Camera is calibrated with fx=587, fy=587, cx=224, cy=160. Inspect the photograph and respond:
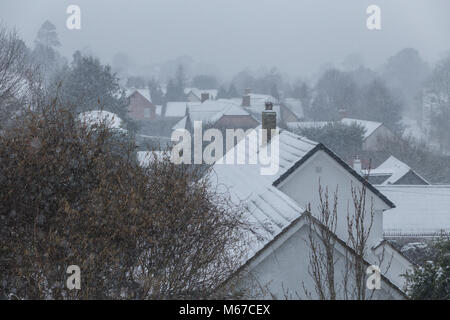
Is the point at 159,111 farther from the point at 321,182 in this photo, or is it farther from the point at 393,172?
the point at 321,182

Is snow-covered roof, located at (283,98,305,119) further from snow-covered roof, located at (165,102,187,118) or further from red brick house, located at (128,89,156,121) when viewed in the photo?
red brick house, located at (128,89,156,121)

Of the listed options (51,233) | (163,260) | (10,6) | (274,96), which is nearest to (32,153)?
(51,233)

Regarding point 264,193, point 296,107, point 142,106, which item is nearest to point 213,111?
point 142,106

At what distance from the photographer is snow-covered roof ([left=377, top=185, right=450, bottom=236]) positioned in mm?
21922

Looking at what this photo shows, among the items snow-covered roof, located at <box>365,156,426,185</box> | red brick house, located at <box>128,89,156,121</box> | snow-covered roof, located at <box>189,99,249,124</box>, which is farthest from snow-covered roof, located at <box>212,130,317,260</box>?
red brick house, located at <box>128,89,156,121</box>

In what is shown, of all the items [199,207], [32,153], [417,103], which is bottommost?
[417,103]

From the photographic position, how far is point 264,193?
13023mm

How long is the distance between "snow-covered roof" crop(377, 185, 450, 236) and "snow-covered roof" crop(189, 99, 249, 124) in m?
24.0

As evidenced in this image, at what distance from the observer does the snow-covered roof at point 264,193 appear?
10664 mm

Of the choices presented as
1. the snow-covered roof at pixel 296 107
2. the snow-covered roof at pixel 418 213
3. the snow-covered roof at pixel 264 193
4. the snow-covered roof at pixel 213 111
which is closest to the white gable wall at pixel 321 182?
the snow-covered roof at pixel 264 193

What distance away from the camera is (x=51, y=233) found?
7.10 m

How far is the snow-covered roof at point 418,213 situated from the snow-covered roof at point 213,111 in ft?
78.8
